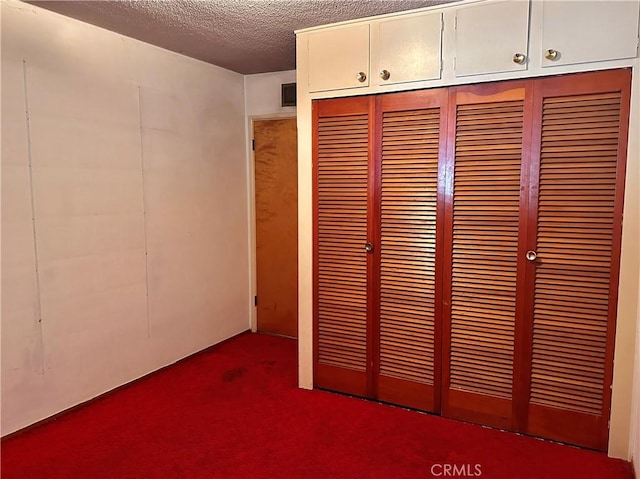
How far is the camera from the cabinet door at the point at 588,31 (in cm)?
207

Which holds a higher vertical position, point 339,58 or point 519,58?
point 339,58

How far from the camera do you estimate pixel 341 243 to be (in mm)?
2854

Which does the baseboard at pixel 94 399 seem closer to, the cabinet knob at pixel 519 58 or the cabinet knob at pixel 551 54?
the cabinet knob at pixel 519 58

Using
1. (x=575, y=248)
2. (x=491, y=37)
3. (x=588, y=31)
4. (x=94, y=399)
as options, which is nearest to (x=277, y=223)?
(x=94, y=399)

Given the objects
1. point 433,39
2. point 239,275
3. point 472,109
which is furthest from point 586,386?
point 239,275

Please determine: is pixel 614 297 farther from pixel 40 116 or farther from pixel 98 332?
pixel 40 116

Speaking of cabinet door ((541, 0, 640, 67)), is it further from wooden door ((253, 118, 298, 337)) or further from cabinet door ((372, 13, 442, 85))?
wooden door ((253, 118, 298, 337))

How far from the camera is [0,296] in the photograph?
7.72ft

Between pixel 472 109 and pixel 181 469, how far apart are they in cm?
232

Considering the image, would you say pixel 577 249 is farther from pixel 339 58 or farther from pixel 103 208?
pixel 103 208

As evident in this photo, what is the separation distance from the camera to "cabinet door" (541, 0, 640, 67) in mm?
2070

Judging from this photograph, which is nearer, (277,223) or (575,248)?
(575,248)

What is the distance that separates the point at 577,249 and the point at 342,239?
49.9 inches

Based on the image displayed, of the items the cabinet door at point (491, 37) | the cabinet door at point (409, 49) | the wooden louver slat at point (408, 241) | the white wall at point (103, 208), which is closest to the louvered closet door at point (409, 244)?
the wooden louver slat at point (408, 241)
